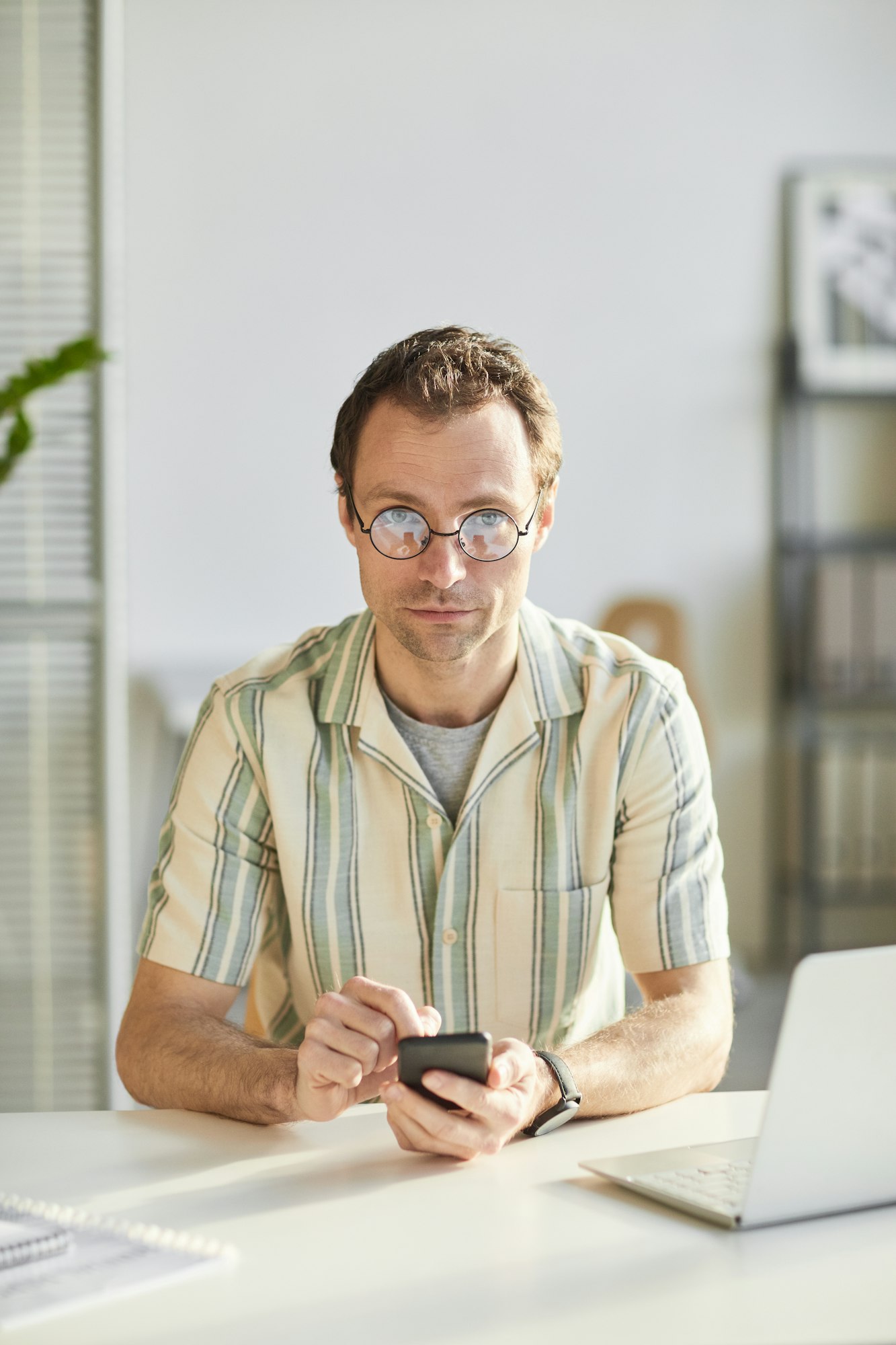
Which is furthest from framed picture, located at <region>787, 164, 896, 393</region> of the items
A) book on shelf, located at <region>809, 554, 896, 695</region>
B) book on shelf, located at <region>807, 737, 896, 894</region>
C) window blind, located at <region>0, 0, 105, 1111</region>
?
window blind, located at <region>0, 0, 105, 1111</region>

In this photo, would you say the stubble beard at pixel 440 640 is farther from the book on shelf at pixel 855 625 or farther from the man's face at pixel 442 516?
the book on shelf at pixel 855 625

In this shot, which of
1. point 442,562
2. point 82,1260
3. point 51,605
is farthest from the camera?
point 51,605

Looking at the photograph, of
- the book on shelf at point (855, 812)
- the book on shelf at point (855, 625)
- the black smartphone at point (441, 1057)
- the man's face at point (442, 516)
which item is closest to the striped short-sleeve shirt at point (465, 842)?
the man's face at point (442, 516)

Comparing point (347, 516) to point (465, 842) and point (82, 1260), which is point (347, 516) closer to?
point (465, 842)

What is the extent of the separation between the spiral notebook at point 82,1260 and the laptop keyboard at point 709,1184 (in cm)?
31

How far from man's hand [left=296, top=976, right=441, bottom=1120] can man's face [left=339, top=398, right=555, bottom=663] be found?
0.46 meters

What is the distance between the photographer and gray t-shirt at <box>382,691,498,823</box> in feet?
5.27

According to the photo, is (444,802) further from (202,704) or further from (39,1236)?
(39,1236)

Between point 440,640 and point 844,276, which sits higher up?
point 844,276

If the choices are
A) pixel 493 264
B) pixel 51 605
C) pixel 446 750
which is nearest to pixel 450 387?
pixel 446 750

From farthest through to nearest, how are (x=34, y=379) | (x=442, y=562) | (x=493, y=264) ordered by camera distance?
(x=493, y=264) → (x=34, y=379) → (x=442, y=562)

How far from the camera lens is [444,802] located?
1.60 meters

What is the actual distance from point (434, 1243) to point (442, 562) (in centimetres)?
74

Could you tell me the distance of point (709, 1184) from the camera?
102 cm
